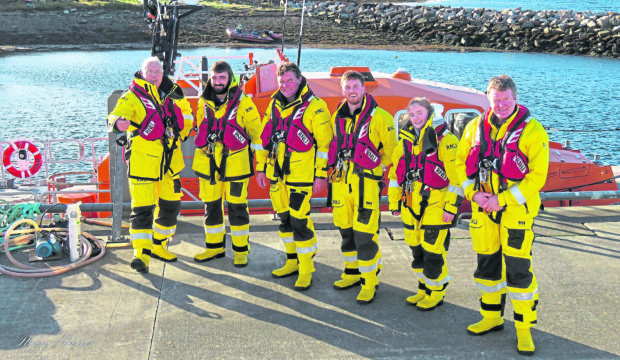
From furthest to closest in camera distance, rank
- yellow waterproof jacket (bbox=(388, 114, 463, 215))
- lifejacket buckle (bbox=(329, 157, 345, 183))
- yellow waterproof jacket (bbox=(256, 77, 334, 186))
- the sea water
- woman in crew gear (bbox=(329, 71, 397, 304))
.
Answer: the sea water
yellow waterproof jacket (bbox=(256, 77, 334, 186))
lifejacket buckle (bbox=(329, 157, 345, 183))
woman in crew gear (bbox=(329, 71, 397, 304))
yellow waterproof jacket (bbox=(388, 114, 463, 215))

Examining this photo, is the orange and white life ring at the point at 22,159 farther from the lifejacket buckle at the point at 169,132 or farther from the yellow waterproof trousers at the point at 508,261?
the yellow waterproof trousers at the point at 508,261

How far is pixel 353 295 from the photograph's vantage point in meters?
4.68

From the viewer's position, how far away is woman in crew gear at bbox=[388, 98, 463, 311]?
13.6ft

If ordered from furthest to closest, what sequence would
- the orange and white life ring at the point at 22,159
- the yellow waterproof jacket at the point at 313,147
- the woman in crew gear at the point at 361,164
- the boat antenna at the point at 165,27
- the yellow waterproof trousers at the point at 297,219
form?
the boat antenna at the point at 165,27 → the orange and white life ring at the point at 22,159 → the yellow waterproof trousers at the point at 297,219 → the yellow waterproof jacket at the point at 313,147 → the woman in crew gear at the point at 361,164

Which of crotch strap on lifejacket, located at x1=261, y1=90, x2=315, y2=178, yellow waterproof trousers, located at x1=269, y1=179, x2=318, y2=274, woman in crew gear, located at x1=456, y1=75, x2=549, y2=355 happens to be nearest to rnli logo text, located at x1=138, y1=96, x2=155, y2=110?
crotch strap on lifejacket, located at x1=261, y1=90, x2=315, y2=178

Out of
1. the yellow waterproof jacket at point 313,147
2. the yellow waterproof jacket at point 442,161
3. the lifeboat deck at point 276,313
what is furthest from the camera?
the yellow waterproof jacket at point 313,147

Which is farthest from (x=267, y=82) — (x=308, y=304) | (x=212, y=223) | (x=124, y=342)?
(x=124, y=342)

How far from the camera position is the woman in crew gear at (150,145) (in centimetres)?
488

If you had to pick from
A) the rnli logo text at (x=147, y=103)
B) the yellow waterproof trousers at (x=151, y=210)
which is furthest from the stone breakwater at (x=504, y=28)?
the rnli logo text at (x=147, y=103)

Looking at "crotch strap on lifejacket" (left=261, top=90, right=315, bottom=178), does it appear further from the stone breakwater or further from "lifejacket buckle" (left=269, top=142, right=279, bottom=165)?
the stone breakwater

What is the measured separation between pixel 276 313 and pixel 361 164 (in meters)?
Answer: 1.28

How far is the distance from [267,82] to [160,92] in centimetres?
237

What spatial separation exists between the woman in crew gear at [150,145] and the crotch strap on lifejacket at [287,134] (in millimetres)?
845

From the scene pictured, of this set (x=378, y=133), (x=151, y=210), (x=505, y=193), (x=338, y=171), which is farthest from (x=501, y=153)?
(x=151, y=210)
